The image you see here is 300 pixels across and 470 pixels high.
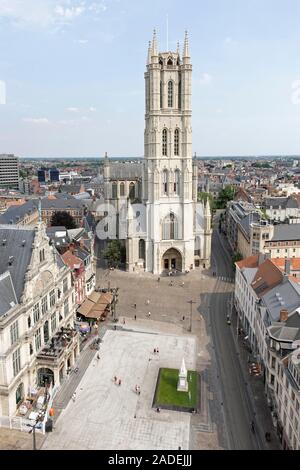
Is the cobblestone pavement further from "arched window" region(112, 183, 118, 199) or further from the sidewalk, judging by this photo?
"arched window" region(112, 183, 118, 199)

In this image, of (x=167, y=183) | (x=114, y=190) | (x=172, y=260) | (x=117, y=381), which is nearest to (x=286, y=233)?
(x=172, y=260)

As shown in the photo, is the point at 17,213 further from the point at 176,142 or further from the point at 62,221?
the point at 176,142

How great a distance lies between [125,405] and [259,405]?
17.8 meters

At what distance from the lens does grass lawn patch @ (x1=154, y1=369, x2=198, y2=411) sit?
173 feet

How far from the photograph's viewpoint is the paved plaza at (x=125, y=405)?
4641 cm

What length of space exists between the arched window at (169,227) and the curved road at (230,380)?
22.3 m

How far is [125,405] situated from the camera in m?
53.2

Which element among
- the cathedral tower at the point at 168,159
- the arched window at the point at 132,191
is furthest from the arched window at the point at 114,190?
the cathedral tower at the point at 168,159

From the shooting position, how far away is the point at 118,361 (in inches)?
2525
